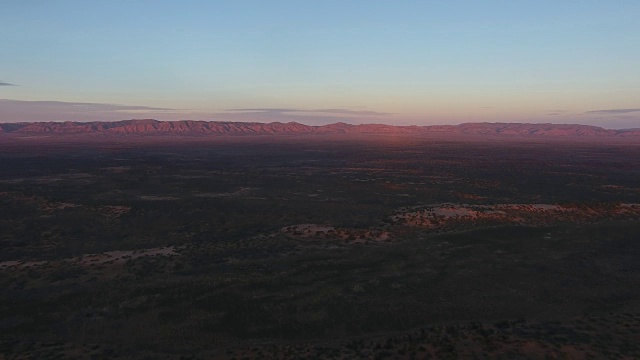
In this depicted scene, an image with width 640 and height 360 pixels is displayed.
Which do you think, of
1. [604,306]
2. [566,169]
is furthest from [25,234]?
[566,169]

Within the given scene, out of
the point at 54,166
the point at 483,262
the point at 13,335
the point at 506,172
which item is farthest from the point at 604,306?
the point at 54,166

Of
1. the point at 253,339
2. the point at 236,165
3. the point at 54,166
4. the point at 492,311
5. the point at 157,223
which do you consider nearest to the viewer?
the point at 253,339

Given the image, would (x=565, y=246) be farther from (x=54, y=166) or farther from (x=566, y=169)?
(x=54, y=166)

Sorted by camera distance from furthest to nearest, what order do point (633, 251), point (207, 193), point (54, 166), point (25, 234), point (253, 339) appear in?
1. point (54, 166)
2. point (207, 193)
3. point (25, 234)
4. point (633, 251)
5. point (253, 339)

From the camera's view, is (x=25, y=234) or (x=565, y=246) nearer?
(x=565, y=246)

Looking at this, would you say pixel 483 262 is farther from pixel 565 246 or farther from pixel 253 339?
pixel 253 339

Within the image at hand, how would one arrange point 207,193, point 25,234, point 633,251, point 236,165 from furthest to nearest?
point 236,165 < point 207,193 < point 25,234 < point 633,251
